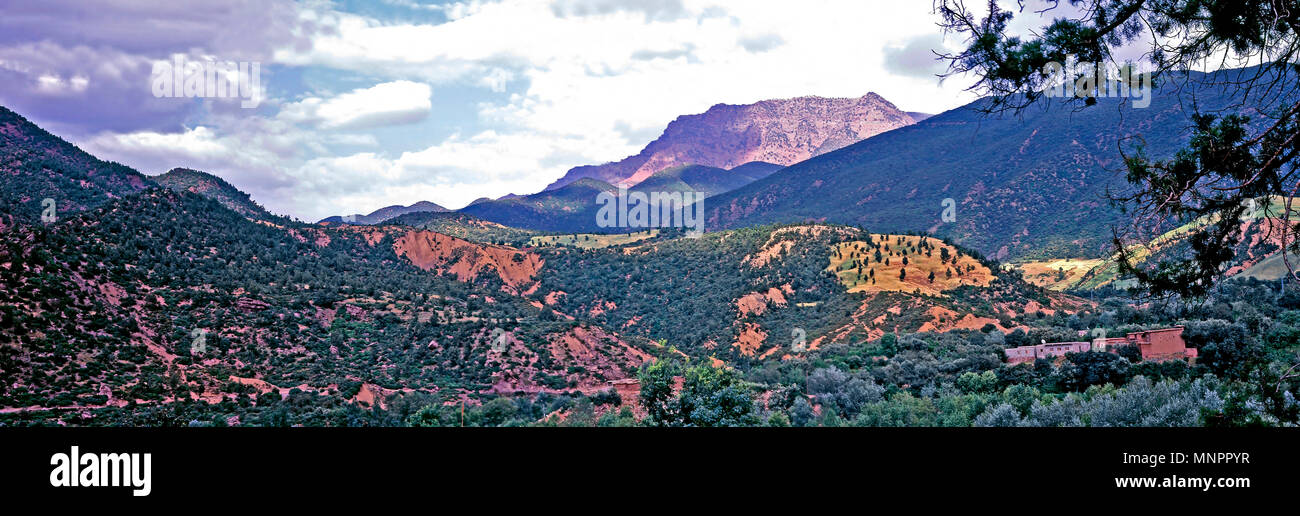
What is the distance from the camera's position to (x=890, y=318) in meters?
56.4

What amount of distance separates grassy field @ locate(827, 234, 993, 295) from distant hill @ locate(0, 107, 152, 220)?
6165 cm

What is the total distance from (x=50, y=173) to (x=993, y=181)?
12260cm

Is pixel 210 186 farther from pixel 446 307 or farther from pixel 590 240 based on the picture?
pixel 446 307

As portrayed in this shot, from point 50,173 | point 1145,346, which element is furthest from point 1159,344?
point 50,173

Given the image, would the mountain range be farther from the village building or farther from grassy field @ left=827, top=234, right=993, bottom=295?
the village building

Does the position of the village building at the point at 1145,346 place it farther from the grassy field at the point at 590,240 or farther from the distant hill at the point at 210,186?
the distant hill at the point at 210,186

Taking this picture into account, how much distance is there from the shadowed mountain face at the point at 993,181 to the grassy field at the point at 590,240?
123 ft

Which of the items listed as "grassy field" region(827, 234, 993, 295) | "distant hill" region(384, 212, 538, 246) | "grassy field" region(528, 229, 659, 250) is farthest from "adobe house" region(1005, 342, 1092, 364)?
"distant hill" region(384, 212, 538, 246)

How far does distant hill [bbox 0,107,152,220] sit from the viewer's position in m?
58.6

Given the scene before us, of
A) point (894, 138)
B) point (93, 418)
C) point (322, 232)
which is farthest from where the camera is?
point (894, 138)

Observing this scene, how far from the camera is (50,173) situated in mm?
64188
